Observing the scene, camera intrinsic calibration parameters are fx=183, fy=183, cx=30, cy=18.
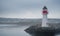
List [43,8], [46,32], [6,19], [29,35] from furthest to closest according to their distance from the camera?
[6,19] → [43,8] → [46,32] → [29,35]

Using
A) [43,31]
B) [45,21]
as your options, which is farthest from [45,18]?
[43,31]

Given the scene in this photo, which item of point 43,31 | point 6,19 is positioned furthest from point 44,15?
point 6,19

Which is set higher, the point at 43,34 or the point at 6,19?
the point at 6,19

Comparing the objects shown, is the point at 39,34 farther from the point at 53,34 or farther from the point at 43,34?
the point at 53,34

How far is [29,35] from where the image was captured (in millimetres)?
6977

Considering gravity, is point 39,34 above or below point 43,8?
below

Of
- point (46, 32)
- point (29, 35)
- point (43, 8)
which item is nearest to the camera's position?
point (29, 35)

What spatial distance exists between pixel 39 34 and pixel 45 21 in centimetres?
190

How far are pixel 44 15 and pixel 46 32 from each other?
155 centimetres

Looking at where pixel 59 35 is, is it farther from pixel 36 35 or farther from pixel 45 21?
pixel 45 21

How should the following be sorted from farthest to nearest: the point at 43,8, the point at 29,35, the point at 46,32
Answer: the point at 43,8 → the point at 46,32 → the point at 29,35

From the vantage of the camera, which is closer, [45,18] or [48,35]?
[48,35]

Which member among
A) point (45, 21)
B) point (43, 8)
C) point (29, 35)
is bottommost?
point (29, 35)

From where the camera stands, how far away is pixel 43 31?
25.0 ft
